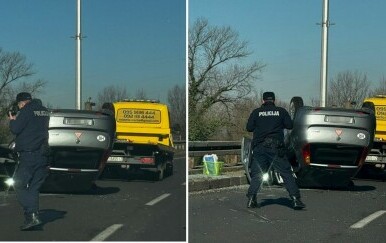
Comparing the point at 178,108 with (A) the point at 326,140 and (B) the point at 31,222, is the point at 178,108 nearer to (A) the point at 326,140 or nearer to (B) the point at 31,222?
(B) the point at 31,222

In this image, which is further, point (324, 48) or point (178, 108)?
point (324, 48)

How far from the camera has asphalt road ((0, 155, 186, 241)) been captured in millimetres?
4422

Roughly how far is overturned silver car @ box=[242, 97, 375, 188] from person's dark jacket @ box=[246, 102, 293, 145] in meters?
0.41

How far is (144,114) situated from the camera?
18.1 ft

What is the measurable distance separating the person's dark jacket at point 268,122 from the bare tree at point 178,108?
77.9 inches

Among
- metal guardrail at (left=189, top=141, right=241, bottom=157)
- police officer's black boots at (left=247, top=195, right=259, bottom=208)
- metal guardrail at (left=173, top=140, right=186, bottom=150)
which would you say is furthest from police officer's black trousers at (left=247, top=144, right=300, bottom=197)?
metal guardrail at (left=173, top=140, right=186, bottom=150)

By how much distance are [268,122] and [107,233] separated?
2.47 metres

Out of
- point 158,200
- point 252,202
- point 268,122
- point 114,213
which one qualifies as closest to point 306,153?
point 252,202

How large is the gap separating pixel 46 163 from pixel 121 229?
2.28 ft

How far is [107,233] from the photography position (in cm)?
458

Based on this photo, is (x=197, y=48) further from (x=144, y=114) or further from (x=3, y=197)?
(x=3, y=197)

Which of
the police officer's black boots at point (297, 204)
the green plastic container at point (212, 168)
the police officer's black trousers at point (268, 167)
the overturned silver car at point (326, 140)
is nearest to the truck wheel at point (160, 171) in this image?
the police officer's black trousers at point (268, 167)

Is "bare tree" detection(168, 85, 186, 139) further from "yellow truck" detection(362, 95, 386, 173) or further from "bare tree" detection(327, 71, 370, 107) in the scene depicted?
"yellow truck" detection(362, 95, 386, 173)

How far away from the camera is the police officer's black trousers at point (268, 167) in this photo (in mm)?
6680
